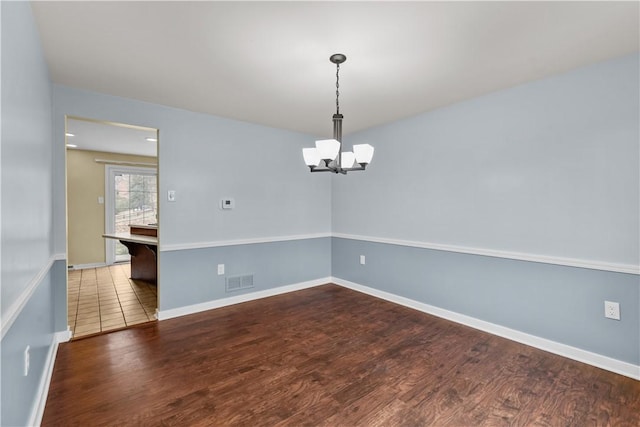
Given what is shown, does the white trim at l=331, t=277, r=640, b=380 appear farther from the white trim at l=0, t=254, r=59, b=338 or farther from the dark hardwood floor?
the white trim at l=0, t=254, r=59, b=338

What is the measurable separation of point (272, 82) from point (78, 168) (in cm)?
542

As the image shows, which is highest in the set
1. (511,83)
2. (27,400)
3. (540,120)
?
(511,83)

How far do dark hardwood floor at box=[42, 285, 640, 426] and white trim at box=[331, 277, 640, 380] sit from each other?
0.07 metres

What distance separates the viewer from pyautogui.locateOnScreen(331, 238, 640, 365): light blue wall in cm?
226

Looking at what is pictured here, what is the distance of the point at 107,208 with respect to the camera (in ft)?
20.5

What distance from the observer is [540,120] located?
2605 mm

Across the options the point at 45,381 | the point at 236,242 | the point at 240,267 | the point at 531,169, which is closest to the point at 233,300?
the point at 240,267

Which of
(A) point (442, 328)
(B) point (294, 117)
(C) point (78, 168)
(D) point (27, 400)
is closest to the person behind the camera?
(D) point (27, 400)

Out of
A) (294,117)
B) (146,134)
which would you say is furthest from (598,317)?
(146,134)

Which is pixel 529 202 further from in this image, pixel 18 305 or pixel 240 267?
pixel 18 305

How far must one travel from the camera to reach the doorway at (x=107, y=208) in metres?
4.24

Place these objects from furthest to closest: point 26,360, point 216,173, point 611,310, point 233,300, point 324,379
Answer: point 233,300
point 216,173
point 611,310
point 324,379
point 26,360

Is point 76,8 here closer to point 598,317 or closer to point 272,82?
point 272,82

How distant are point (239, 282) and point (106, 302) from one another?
171cm
